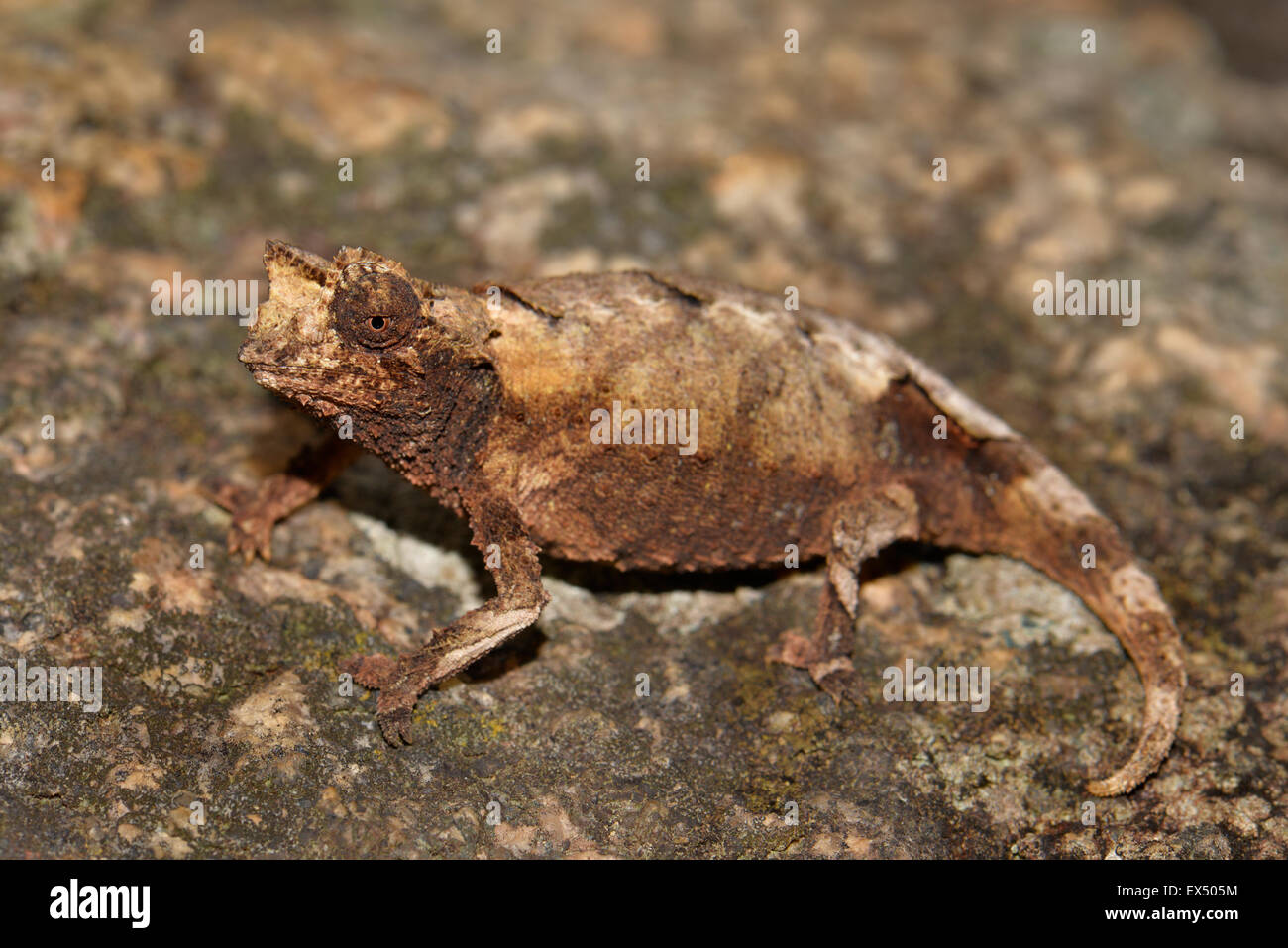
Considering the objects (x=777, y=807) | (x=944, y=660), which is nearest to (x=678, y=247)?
(x=944, y=660)

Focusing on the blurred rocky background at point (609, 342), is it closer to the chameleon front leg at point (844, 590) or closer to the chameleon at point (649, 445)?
the chameleon front leg at point (844, 590)

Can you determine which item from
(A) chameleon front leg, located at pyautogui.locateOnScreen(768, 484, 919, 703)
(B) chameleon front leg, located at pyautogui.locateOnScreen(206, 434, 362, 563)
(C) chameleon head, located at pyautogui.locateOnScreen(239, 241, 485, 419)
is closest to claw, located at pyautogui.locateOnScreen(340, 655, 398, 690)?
(B) chameleon front leg, located at pyautogui.locateOnScreen(206, 434, 362, 563)

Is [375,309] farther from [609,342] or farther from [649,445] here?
[649,445]

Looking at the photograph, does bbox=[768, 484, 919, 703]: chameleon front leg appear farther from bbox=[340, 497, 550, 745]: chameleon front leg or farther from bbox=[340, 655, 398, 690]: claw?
bbox=[340, 655, 398, 690]: claw

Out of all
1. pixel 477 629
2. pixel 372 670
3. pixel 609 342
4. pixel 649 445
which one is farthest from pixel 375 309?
pixel 372 670

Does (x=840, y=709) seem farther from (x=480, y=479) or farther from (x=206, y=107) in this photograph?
(x=206, y=107)
